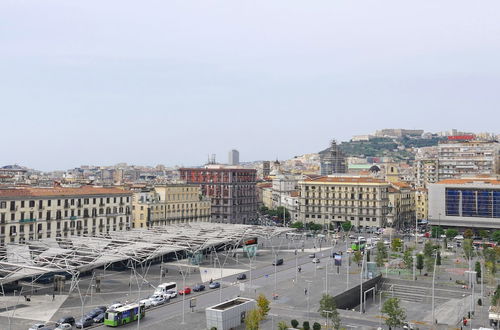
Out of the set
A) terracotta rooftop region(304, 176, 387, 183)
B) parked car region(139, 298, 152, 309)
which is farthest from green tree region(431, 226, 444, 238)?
parked car region(139, 298, 152, 309)

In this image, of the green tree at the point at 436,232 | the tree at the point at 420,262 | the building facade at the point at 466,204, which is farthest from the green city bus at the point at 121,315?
the building facade at the point at 466,204

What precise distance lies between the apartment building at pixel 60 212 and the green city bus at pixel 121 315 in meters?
38.4

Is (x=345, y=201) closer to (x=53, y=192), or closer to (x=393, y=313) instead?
(x=53, y=192)

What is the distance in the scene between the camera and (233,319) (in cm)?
4772

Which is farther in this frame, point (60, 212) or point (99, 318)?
point (60, 212)

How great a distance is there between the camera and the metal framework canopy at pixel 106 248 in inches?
2296

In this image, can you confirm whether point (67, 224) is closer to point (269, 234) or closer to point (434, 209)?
point (269, 234)

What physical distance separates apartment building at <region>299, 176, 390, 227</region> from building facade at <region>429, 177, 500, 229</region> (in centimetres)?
1260

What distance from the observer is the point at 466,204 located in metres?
127

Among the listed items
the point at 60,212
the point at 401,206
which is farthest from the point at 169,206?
the point at 401,206

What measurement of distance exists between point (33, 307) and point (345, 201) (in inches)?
3779

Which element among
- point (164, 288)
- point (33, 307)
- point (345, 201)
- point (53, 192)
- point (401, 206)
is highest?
point (53, 192)

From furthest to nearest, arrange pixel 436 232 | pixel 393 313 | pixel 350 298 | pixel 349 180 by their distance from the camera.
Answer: pixel 349 180
pixel 436 232
pixel 350 298
pixel 393 313

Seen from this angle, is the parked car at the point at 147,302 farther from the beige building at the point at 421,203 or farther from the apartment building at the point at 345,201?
the beige building at the point at 421,203
